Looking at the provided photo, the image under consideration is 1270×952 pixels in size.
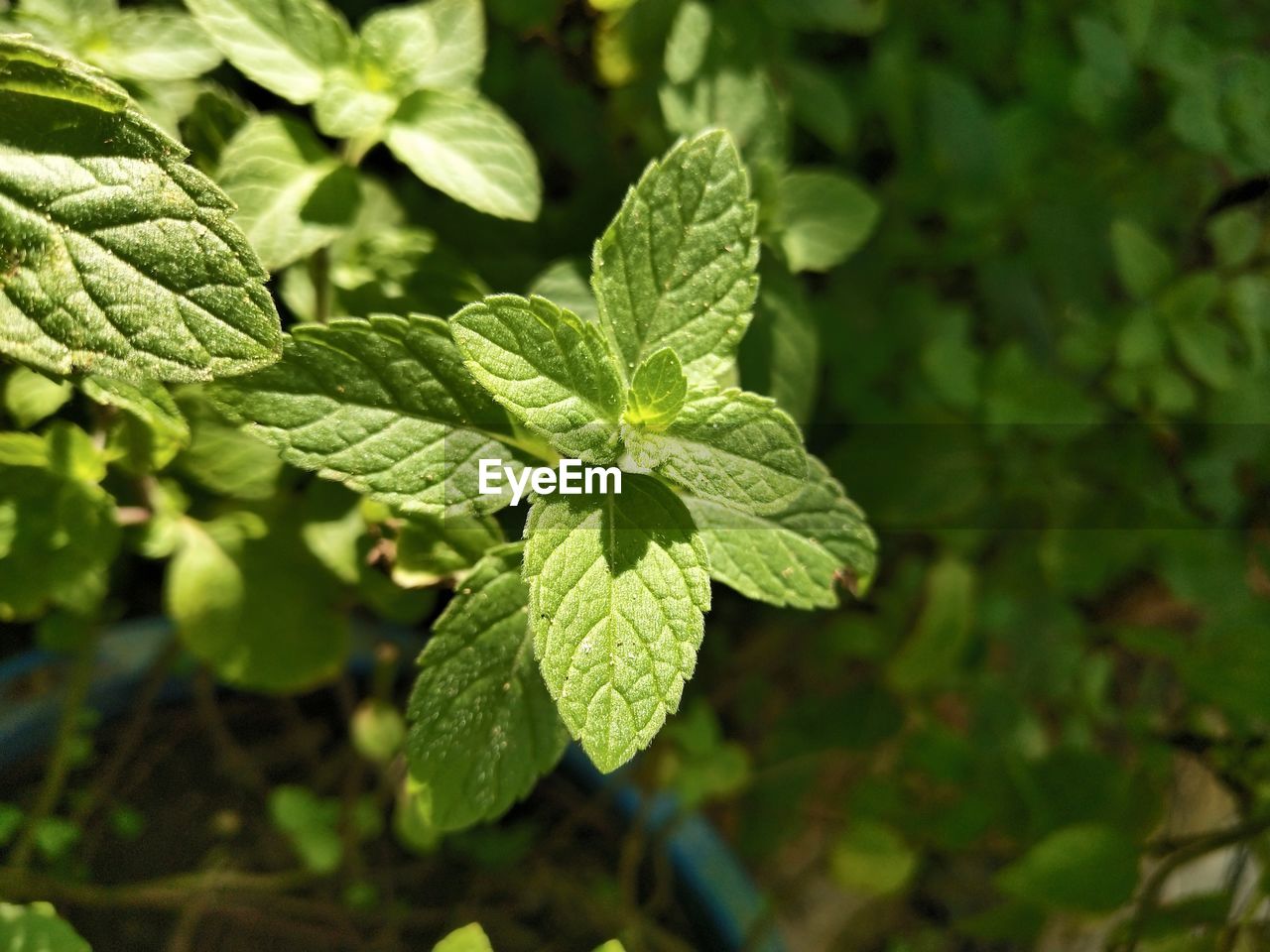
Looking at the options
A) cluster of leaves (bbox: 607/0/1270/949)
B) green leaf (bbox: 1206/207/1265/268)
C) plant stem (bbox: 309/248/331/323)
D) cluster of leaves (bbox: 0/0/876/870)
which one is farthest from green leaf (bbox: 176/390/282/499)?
green leaf (bbox: 1206/207/1265/268)

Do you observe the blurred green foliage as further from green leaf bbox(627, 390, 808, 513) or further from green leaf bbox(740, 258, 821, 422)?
green leaf bbox(627, 390, 808, 513)

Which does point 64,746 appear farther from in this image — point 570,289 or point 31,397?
point 570,289

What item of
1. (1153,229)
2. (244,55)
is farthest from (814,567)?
(1153,229)

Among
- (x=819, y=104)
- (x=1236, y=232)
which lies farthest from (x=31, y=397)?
(x=1236, y=232)

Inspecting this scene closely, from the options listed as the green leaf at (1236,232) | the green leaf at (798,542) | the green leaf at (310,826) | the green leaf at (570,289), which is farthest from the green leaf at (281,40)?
the green leaf at (1236,232)

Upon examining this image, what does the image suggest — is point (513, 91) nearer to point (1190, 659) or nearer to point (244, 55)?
point (244, 55)
